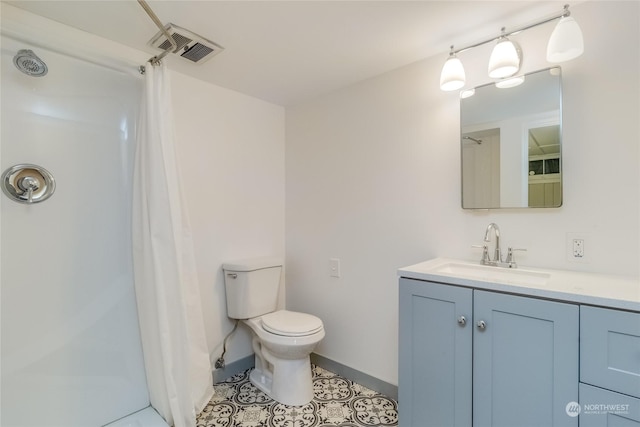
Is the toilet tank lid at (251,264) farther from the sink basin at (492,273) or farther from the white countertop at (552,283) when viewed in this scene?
the sink basin at (492,273)

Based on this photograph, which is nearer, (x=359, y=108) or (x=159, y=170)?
(x=159, y=170)

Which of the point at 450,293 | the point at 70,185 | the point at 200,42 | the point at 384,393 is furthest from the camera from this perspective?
the point at 384,393

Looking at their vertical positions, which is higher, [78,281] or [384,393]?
[78,281]

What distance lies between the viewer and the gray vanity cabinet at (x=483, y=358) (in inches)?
41.4

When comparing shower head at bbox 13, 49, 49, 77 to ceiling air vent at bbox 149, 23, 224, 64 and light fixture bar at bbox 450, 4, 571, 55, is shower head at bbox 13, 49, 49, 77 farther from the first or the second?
light fixture bar at bbox 450, 4, 571, 55

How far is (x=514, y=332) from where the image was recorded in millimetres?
1142

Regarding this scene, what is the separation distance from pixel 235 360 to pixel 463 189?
1902mm

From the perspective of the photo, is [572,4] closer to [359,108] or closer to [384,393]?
[359,108]

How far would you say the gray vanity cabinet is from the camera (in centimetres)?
105

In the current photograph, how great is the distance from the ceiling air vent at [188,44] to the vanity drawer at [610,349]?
199 centimetres

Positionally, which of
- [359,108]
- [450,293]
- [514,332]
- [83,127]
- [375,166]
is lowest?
[514,332]

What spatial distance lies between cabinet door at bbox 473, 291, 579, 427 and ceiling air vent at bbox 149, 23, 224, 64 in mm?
1772

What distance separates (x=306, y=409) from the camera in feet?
5.93

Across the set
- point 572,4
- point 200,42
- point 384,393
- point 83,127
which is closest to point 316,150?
point 200,42
